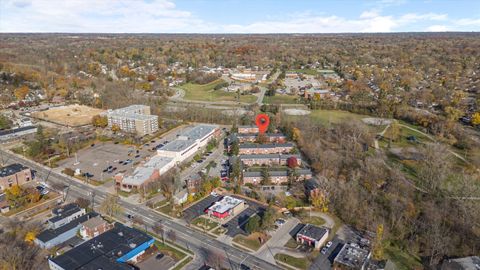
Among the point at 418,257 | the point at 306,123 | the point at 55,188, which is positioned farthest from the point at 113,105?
the point at 418,257

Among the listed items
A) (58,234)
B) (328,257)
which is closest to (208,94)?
(58,234)

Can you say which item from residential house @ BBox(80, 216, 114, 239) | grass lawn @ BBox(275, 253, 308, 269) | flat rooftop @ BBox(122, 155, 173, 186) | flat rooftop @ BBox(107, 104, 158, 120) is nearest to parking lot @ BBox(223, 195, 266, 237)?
grass lawn @ BBox(275, 253, 308, 269)

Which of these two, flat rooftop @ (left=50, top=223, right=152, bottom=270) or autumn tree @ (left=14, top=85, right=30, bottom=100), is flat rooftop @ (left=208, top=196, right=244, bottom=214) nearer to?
flat rooftop @ (left=50, top=223, right=152, bottom=270)

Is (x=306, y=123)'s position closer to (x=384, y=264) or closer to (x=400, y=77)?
(x=384, y=264)

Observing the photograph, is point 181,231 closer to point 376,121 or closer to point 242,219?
point 242,219

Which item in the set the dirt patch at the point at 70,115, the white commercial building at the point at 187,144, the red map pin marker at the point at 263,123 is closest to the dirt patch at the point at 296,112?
the red map pin marker at the point at 263,123
